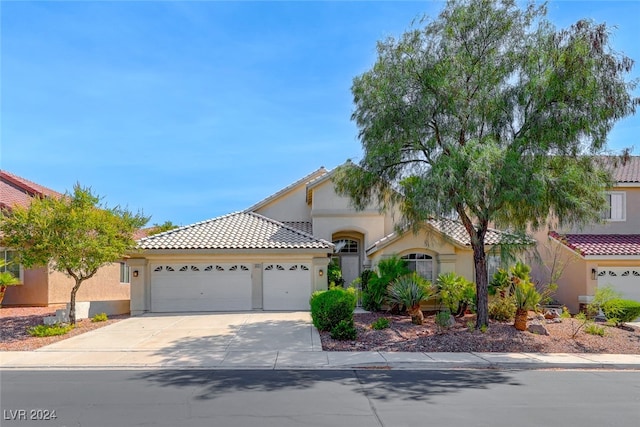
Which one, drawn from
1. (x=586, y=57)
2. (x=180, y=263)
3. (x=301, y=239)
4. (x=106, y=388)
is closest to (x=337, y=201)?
(x=301, y=239)

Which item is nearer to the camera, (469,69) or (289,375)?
(289,375)

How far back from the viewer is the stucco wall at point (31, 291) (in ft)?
70.3

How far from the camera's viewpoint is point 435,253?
20.7 m

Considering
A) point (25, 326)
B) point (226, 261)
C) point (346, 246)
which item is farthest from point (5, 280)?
point (346, 246)

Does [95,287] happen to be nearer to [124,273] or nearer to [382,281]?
[124,273]

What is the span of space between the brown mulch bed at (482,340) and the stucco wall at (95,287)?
39.3 feet

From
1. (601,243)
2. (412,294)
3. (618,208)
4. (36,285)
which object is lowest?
(412,294)

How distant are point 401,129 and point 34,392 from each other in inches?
431

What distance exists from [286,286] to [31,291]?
37.1 feet

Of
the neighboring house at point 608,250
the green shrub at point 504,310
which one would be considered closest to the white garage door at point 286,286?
the green shrub at point 504,310

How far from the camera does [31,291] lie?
21500mm

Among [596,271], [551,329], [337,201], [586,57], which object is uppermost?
[586,57]

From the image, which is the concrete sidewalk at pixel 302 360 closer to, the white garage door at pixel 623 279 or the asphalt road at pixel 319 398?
the asphalt road at pixel 319 398

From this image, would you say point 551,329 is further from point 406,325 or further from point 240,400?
point 240,400
